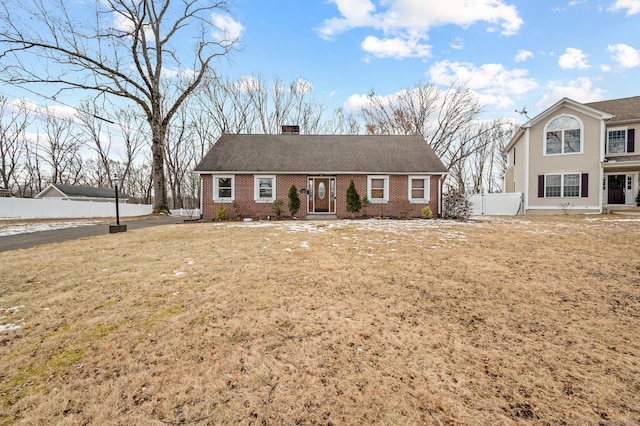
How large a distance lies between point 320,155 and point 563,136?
49.4ft

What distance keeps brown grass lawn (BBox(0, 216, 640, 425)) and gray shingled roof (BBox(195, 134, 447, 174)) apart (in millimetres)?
9859

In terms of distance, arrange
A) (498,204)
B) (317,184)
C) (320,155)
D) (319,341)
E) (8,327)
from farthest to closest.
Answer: (498,204) → (320,155) → (317,184) → (8,327) → (319,341)

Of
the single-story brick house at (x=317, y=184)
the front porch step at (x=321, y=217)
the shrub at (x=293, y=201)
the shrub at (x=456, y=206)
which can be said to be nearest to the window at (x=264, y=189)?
the single-story brick house at (x=317, y=184)

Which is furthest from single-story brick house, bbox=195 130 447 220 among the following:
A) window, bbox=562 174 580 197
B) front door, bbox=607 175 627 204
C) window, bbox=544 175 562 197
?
front door, bbox=607 175 627 204

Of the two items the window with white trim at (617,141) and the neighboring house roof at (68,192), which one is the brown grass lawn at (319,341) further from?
the neighboring house roof at (68,192)

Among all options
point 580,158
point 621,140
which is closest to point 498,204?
point 580,158

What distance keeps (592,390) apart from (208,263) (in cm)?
551

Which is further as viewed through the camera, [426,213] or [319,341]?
[426,213]

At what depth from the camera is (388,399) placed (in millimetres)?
2047

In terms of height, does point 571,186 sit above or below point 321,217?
above

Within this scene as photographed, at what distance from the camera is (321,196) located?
15.6 metres

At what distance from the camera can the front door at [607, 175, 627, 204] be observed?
17406mm

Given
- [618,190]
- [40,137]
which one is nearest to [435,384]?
[618,190]

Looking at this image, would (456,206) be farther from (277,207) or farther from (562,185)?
(277,207)
